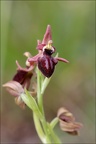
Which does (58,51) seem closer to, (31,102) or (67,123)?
(67,123)

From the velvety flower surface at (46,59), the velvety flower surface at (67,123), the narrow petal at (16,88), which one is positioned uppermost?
the velvety flower surface at (46,59)

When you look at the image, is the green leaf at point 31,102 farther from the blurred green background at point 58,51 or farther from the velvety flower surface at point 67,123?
the blurred green background at point 58,51

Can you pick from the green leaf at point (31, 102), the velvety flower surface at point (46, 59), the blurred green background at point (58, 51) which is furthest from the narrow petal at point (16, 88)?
the blurred green background at point (58, 51)

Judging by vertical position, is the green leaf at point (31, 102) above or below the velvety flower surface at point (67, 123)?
above

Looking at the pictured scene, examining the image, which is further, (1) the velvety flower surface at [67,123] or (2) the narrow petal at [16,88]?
(1) the velvety flower surface at [67,123]

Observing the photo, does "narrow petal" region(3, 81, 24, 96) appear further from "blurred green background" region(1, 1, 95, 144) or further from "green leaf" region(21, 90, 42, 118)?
"blurred green background" region(1, 1, 95, 144)

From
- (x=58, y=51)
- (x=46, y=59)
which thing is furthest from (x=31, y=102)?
(x=58, y=51)

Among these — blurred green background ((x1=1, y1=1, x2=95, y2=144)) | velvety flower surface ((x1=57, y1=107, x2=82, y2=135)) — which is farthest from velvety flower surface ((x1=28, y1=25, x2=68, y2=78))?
blurred green background ((x1=1, y1=1, x2=95, y2=144))

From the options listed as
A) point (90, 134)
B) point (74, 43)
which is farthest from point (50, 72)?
point (74, 43)

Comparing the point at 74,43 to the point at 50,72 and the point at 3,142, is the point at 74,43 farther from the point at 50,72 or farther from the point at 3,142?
the point at 50,72
